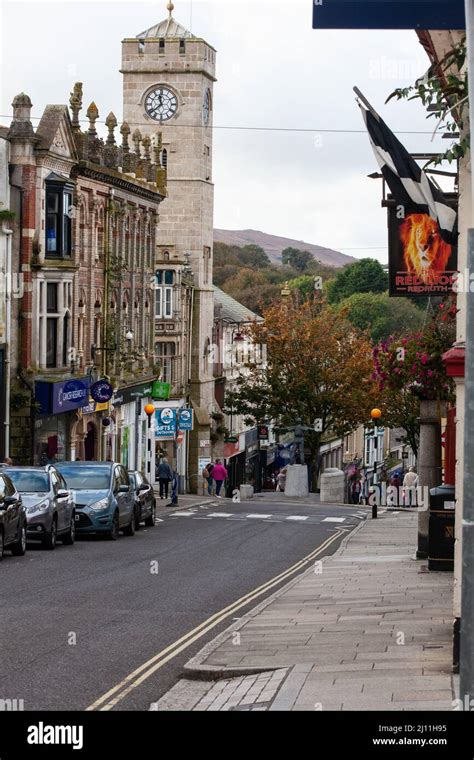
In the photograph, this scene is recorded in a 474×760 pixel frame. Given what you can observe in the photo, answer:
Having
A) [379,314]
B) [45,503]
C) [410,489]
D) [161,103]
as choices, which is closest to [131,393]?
[410,489]

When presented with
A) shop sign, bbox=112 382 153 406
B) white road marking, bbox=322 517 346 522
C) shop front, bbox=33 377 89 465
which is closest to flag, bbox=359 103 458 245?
white road marking, bbox=322 517 346 522

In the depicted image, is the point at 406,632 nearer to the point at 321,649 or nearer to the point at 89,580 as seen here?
the point at 321,649

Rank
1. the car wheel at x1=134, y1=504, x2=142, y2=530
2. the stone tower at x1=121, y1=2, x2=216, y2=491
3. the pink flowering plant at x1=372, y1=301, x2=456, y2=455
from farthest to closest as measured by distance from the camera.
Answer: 1. the stone tower at x1=121, y1=2, x2=216, y2=491
2. the car wheel at x1=134, y1=504, x2=142, y2=530
3. the pink flowering plant at x1=372, y1=301, x2=456, y2=455

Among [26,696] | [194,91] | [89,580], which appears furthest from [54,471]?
[194,91]

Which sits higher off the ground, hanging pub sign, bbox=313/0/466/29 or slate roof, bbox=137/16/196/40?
slate roof, bbox=137/16/196/40

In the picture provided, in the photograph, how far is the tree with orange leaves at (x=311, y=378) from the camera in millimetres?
74625

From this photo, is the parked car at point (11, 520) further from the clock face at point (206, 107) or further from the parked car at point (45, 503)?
the clock face at point (206, 107)

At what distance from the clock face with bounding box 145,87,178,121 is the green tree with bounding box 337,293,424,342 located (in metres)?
50.7

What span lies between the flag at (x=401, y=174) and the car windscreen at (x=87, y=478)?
17600 mm

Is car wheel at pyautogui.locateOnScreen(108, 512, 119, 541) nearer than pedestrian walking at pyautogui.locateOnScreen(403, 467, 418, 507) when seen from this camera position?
Yes

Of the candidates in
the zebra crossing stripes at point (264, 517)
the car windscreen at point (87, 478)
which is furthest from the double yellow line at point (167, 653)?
the zebra crossing stripes at point (264, 517)

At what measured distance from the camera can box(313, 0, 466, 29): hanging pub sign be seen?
11.1 meters

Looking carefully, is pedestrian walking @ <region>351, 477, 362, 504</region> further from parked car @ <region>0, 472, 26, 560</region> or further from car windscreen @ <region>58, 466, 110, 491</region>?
parked car @ <region>0, 472, 26, 560</region>

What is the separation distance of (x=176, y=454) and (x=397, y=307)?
61.9 meters
